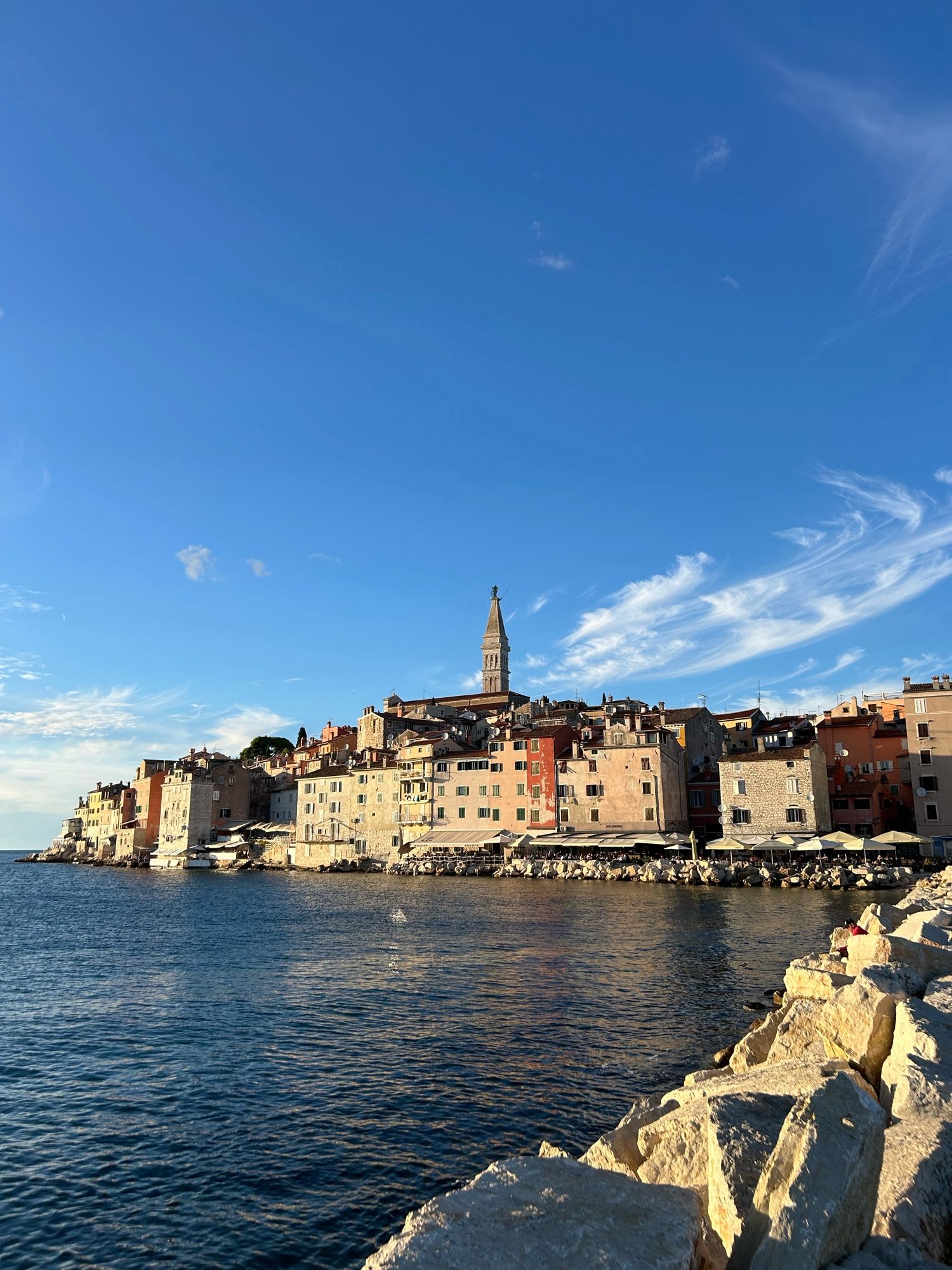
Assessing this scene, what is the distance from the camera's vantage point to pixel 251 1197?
36.5ft

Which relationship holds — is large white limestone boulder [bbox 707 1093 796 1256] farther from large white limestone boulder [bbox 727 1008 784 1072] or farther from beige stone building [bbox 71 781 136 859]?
beige stone building [bbox 71 781 136 859]

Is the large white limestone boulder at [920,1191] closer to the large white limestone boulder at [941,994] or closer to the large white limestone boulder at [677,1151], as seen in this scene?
the large white limestone boulder at [677,1151]

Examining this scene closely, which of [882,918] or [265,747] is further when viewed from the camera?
[265,747]

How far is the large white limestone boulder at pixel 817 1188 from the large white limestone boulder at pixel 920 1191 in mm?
441

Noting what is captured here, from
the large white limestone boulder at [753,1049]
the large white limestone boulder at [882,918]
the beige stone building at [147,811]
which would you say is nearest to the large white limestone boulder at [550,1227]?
the large white limestone boulder at [753,1049]

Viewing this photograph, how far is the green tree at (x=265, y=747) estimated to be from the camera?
139m

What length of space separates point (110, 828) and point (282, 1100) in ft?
390

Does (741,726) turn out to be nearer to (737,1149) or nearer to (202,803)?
(202,803)

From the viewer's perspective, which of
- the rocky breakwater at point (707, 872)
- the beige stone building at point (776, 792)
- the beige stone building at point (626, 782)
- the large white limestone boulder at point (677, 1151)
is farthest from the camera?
the beige stone building at point (626, 782)

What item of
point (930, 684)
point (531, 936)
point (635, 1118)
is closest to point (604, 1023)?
point (635, 1118)

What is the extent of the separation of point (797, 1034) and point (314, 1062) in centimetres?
920

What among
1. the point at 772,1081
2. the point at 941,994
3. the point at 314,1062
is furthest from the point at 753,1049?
the point at 314,1062

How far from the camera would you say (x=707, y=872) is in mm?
59062

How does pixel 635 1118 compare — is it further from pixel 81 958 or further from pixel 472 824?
pixel 472 824
